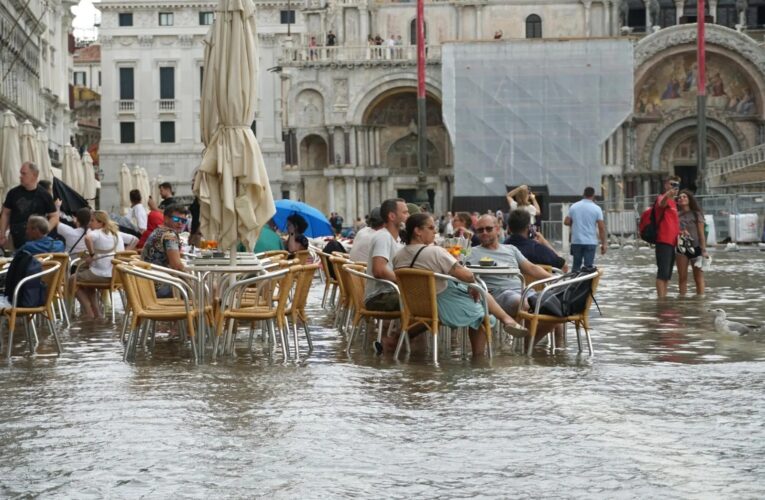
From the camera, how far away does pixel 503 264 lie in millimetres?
12234

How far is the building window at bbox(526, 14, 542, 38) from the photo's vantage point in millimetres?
58500

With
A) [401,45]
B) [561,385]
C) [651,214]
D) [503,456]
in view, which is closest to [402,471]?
[503,456]

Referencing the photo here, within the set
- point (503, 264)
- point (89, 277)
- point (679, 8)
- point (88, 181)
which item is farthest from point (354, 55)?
point (503, 264)

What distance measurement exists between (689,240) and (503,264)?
23.2 ft

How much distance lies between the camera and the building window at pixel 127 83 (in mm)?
73125

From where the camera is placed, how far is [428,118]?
57156 mm

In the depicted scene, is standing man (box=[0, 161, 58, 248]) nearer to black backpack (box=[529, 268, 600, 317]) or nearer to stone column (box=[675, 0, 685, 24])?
black backpack (box=[529, 268, 600, 317])

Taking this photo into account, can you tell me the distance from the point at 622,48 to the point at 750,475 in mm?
46357

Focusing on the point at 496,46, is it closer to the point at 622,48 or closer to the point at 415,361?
the point at 622,48

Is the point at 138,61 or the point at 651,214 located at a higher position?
the point at 138,61

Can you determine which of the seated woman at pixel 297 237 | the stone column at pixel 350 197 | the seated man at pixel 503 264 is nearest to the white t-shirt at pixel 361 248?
the seated woman at pixel 297 237

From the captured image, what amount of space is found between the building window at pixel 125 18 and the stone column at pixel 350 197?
74.2ft

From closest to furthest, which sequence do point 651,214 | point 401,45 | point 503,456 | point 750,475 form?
point 750,475 < point 503,456 < point 651,214 < point 401,45

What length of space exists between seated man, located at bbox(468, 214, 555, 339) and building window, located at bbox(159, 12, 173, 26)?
62874 millimetres
